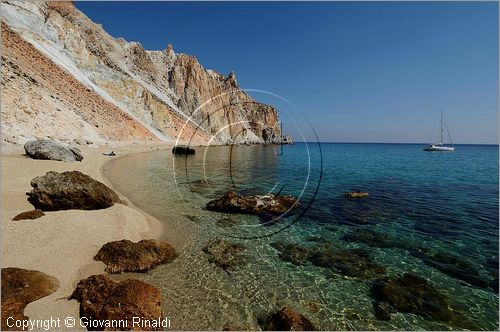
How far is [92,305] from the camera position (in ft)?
23.1

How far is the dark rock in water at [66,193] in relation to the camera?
12.6 meters

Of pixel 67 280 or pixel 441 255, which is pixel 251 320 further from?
pixel 441 255

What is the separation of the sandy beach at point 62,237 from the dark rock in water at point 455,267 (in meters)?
12.2

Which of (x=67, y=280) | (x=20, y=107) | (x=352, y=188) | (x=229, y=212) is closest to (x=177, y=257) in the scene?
(x=67, y=280)

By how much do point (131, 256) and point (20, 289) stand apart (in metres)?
3.16

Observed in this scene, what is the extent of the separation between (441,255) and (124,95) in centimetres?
8551

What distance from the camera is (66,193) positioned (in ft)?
42.1

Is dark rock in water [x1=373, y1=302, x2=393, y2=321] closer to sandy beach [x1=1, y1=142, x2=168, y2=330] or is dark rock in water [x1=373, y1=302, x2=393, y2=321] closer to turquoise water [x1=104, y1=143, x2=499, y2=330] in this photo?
turquoise water [x1=104, y1=143, x2=499, y2=330]

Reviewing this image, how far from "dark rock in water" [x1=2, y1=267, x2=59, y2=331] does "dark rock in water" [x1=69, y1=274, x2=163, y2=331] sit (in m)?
0.87

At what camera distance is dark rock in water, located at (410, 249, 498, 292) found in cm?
1006

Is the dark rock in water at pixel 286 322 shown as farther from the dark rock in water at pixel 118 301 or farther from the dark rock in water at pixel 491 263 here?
the dark rock in water at pixel 491 263

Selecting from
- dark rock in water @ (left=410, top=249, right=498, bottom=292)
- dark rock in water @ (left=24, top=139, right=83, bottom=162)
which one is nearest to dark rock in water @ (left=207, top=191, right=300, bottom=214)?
dark rock in water @ (left=410, top=249, right=498, bottom=292)

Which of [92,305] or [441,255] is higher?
[92,305]

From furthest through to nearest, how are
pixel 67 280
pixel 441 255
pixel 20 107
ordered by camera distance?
1. pixel 20 107
2. pixel 441 255
3. pixel 67 280
